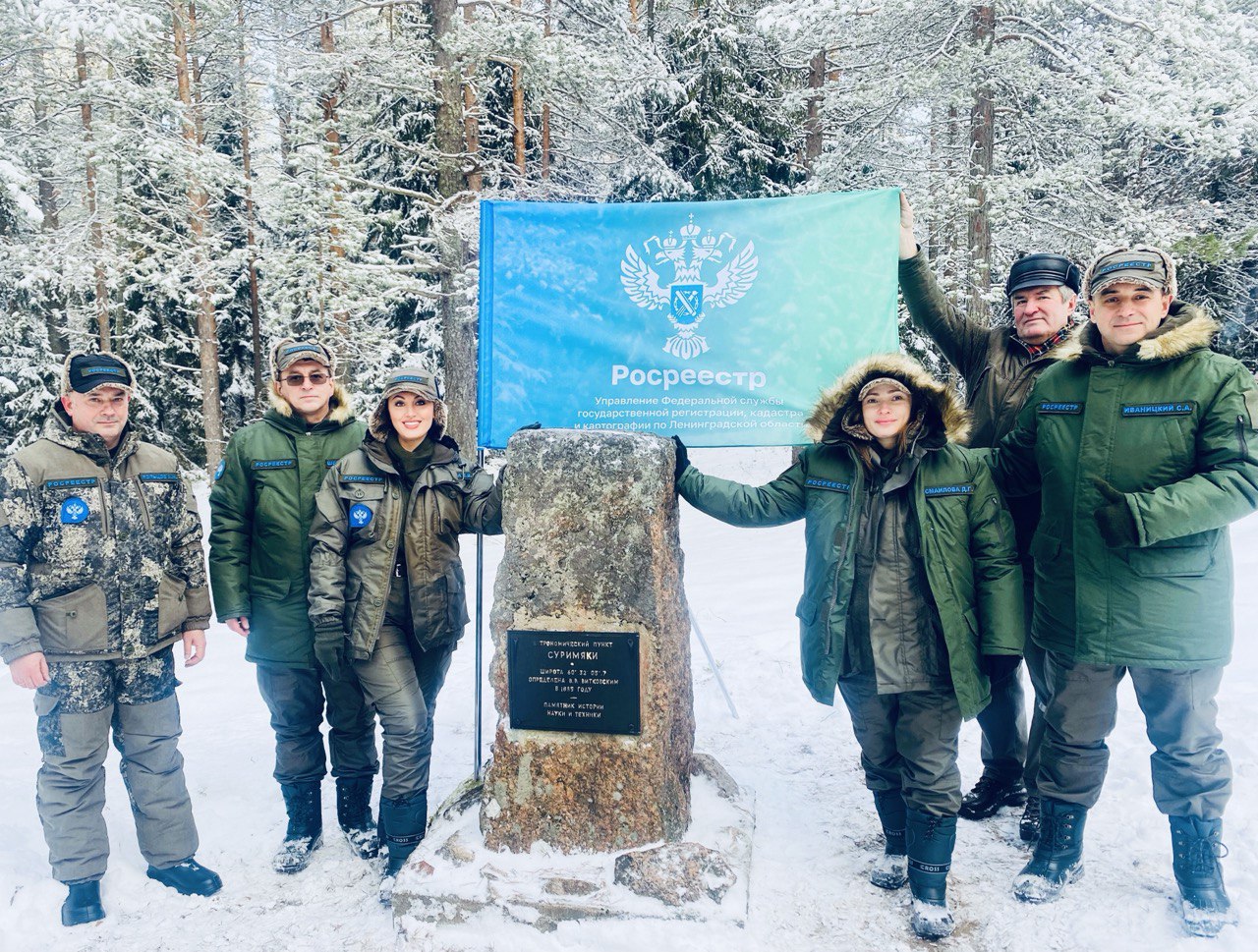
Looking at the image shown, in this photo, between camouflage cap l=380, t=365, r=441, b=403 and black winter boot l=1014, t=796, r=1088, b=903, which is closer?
black winter boot l=1014, t=796, r=1088, b=903

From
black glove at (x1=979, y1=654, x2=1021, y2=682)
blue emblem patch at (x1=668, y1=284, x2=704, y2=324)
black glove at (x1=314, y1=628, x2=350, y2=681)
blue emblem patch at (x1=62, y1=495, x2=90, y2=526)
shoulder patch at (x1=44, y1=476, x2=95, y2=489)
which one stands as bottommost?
black glove at (x1=979, y1=654, x2=1021, y2=682)

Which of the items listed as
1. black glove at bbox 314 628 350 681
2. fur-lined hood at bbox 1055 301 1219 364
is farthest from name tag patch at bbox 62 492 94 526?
fur-lined hood at bbox 1055 301 1219 364

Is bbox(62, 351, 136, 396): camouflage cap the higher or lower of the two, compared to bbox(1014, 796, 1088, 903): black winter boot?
higher

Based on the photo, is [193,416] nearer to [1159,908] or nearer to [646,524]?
[646,524]

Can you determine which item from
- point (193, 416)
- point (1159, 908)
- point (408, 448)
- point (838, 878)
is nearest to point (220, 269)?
point (193, 416)

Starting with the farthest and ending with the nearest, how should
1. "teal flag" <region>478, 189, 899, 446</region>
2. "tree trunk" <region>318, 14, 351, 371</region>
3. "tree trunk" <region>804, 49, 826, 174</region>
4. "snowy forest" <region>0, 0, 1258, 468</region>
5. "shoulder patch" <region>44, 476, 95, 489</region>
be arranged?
"tree trunk" <region>804, 49, 826, 174</region> → "tree trunk" <region>318, 14, 351, 371</region> → "snowy forest" <region>0, 0, 1258, 468</region> → "teal flag" <region>478, 189, 899, 446</region> → "shoulder patch" <region>44, 476, 95, 489</region>

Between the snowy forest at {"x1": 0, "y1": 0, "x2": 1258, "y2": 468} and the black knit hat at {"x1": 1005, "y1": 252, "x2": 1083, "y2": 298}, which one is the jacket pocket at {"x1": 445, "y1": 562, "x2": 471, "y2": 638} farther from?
the snowy forest at {"x1": 0, "y1": 0, "x2": 1258, "y2": 468}

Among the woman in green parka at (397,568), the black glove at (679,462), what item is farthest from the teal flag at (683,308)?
the woman in green parka at (397,568)

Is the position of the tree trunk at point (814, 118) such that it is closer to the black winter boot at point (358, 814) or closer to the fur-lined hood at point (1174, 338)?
the fur-lined hood at point (1174, 338)

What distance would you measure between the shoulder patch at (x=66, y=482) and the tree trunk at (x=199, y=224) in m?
8.34

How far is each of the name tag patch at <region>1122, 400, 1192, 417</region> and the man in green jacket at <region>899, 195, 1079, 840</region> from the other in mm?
523

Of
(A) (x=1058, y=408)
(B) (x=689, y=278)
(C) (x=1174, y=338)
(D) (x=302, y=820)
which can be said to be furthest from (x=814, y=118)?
(D) (x=302, y=820)

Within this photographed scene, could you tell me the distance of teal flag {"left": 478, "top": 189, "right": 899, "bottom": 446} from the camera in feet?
12.8

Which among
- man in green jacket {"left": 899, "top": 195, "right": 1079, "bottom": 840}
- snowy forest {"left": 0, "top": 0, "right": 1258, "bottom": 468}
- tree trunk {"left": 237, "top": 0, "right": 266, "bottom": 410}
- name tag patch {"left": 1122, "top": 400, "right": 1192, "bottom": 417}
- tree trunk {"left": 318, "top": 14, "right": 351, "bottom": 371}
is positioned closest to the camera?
name tag patch {"left": 1122, "top": 400, "right": 1192, "bottom": 417}
